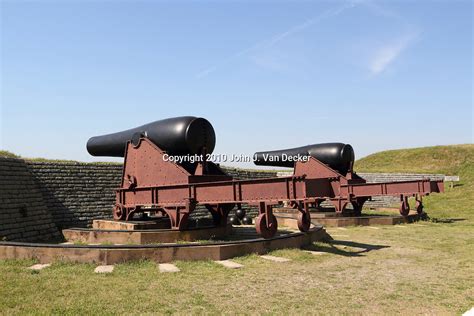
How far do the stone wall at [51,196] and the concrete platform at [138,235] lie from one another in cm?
229

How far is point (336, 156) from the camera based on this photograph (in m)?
15.5

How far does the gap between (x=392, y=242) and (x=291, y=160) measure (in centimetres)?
694

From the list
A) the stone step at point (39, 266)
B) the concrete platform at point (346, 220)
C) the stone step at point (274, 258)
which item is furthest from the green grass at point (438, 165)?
the stone step at point (39, 266)

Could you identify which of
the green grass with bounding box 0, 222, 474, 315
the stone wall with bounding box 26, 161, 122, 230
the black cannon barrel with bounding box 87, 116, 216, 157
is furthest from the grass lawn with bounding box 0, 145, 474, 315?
the stone wall with bounding box 26, 161, 122, 230

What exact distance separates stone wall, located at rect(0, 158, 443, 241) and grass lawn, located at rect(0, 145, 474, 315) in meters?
4.70

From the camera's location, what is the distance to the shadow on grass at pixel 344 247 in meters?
8.70

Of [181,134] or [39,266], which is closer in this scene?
[39,266]

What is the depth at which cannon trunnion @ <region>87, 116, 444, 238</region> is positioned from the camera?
8.05 m

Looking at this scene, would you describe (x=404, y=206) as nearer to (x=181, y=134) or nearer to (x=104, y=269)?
(x=181, y=134)

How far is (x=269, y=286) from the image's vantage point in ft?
18.9

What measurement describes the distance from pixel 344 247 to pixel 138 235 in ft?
15.0

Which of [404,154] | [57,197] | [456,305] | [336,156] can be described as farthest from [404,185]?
[404,154]

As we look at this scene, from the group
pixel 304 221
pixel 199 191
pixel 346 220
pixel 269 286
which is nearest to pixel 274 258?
pixel 304 221

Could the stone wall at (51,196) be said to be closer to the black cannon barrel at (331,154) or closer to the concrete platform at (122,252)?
the concrete platform at (122,252)
